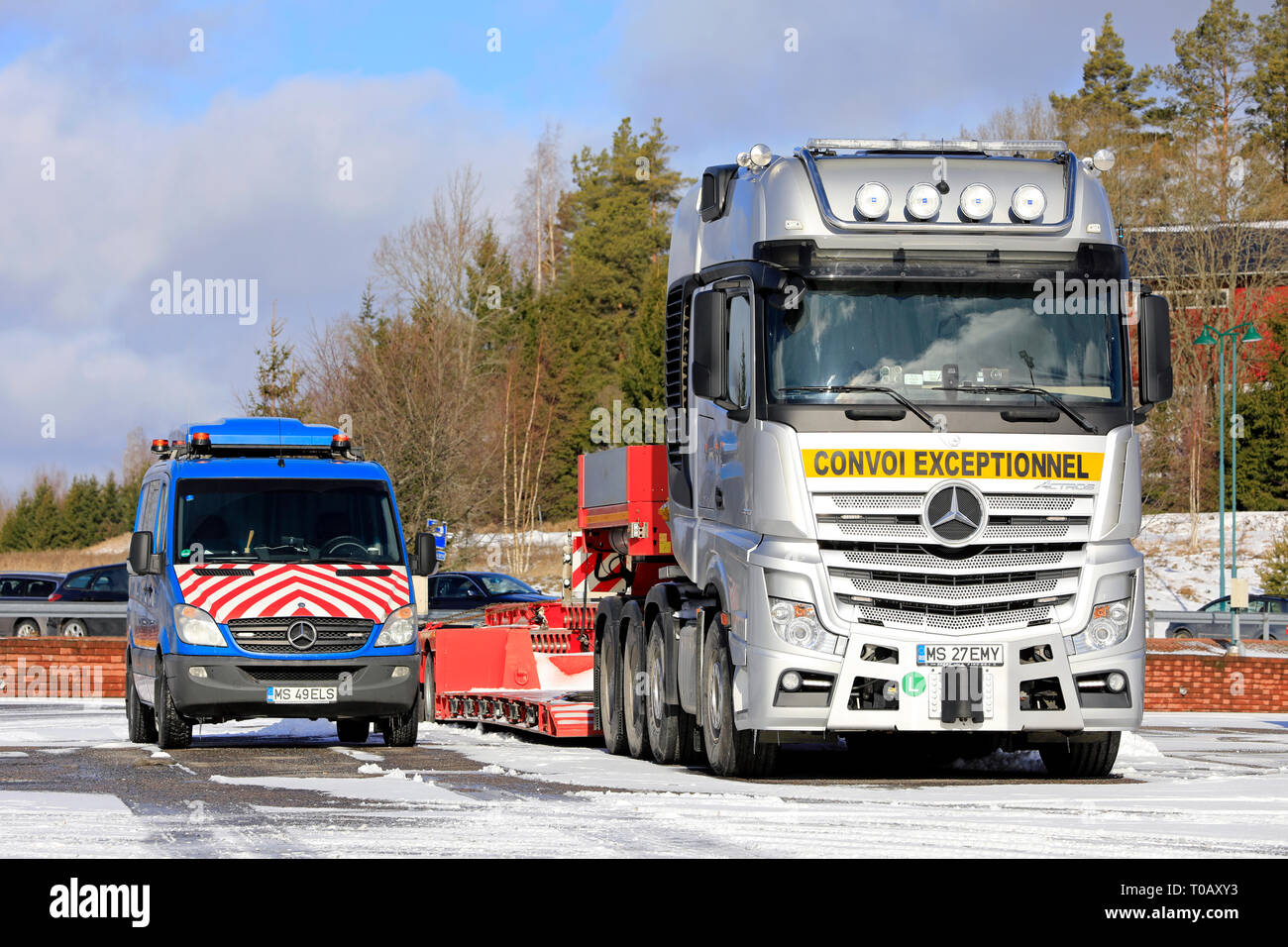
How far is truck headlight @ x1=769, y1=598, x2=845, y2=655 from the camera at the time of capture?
38.8 feet

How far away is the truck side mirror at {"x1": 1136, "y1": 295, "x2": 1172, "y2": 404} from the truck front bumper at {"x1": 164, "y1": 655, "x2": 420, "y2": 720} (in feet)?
22.6

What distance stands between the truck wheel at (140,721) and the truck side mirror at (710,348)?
23.5ft

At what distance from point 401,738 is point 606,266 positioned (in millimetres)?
64052

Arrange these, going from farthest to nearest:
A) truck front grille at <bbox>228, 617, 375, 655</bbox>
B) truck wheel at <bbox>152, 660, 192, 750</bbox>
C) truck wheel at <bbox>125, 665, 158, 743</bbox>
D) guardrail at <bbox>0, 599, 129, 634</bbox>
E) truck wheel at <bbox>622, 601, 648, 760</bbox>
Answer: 1. guardrail at <bbox>0, 599, 129, 634</bbox>
2. truck wheel at <bbox>125, 665, 158, 743</bbox>
3. truck wheel at <bbox>152, 660, 192, 750</bbox>
4. truck front grille at <bbox>228, 617, 375, 655</bbox>
5. truck wheel at <bbox>622, 601, 648, 760</bbox>

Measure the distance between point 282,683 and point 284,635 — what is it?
395mm

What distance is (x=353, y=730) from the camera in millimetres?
17922

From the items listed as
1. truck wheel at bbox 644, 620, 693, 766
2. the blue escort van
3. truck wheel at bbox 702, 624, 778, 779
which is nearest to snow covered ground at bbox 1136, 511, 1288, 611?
the blue escort van

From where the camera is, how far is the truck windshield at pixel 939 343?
11961 millimetres

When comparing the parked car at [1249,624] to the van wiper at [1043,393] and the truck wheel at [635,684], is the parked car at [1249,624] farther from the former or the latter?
the van wiper at [1043,393]

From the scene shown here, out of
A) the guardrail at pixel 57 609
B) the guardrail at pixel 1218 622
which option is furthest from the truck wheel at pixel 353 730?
the guardrail at pixel 57 609

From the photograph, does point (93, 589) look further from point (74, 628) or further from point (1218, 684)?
point (1218, 684)

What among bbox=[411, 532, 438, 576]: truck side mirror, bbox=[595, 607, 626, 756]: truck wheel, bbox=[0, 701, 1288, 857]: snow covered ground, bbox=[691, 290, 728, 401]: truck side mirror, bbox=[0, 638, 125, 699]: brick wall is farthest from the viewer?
bbox=[0, 638, 125, 699]: brick wall

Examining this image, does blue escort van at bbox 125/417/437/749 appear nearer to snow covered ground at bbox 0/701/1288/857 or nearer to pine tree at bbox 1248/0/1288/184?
snow covered ground at bbox 0/701/1288/857

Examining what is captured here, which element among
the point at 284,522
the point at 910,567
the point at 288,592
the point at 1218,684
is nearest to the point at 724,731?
the point at 910,567
